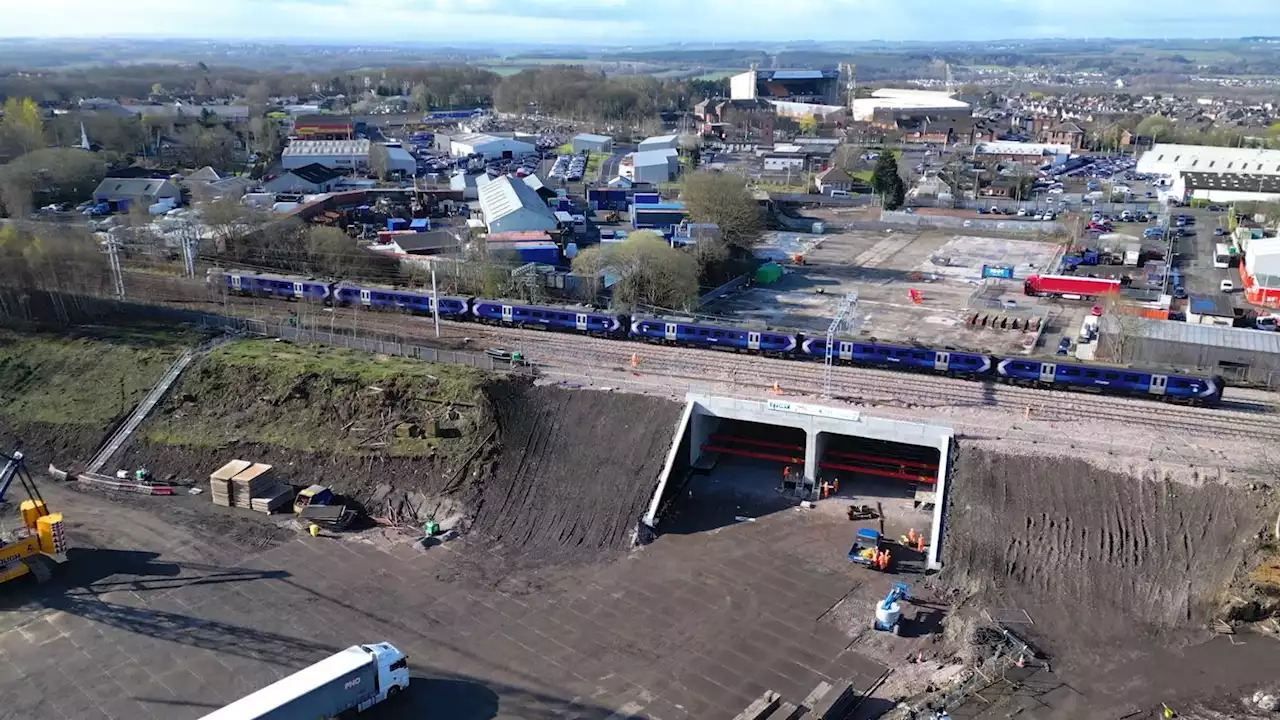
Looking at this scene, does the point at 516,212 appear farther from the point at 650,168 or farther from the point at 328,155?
the point at 328,155

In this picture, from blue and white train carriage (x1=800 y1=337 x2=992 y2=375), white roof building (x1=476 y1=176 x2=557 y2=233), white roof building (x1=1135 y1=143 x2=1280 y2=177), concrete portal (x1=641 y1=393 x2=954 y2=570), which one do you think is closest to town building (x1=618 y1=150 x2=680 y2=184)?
white roof building (x1=476 y1=176 x2=557 y2=233)

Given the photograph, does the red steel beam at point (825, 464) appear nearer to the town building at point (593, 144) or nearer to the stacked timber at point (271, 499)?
the stacked timber at point (271, 499)

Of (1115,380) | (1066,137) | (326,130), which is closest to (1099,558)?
(1115,380)

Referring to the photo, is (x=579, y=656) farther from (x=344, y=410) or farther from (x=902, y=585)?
(x=344, y=410)

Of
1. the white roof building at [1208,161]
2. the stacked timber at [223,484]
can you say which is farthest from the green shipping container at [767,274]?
the white roof building at [1208,161]

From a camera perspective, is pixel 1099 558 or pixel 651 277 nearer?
pixel 1099 558
